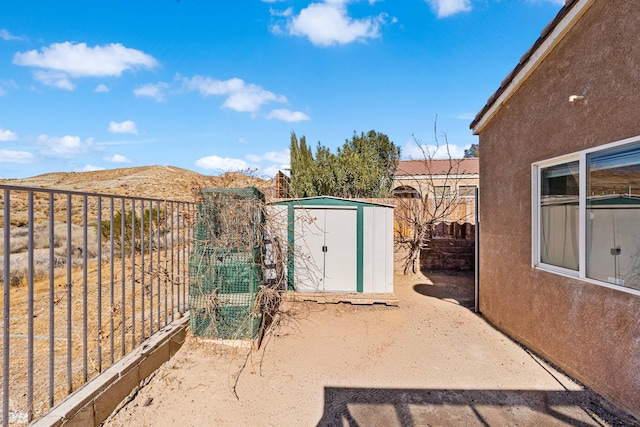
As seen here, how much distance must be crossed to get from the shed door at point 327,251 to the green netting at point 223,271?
94.6 inches

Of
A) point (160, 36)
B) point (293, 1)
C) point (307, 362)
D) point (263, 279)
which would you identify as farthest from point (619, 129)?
point (160, 36)

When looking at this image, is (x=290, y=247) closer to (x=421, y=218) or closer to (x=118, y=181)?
(x=421, y=218)

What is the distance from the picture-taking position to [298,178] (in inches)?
512

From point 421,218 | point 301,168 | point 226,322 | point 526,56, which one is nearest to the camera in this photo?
point 526,56

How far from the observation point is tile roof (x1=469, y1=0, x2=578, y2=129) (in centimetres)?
336

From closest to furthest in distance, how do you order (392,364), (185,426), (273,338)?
1. (185,426)
2. (392,364)
3. (273,338)

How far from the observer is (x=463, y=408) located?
295 centimetres

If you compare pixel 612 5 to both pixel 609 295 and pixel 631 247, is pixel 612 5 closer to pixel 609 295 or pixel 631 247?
pixel 631 247

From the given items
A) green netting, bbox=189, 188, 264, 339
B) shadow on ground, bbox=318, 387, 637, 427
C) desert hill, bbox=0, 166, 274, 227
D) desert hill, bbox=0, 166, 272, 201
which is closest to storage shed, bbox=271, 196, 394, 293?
desert hill, bbox=0, 166, 274, 227

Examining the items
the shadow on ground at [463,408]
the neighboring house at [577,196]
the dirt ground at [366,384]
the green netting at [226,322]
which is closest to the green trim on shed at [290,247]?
the dirt ground at [366,384]

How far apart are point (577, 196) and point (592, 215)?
277mm

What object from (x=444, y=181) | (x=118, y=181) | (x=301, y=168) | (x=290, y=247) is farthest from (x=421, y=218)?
(x=118, y=181)

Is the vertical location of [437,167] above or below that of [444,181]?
above

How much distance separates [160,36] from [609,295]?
11.3 meters
